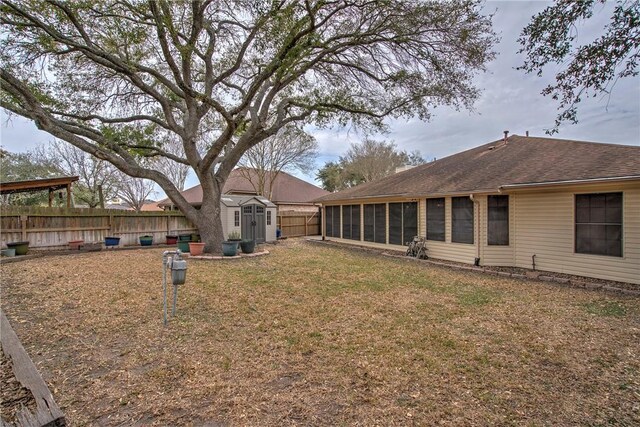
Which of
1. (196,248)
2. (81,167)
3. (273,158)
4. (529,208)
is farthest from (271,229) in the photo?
(81,167)

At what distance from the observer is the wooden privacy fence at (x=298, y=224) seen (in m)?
18.1

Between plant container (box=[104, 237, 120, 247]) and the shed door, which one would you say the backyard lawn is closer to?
plant container (box=[104, 237, 120, 247])

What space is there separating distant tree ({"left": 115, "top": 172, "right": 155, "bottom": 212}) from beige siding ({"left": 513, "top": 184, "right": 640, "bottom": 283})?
2483 cm

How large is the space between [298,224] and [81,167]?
15.2m

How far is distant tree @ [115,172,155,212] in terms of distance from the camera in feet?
74.9

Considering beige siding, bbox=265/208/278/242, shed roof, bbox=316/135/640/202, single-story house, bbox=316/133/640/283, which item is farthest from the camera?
beige siding, bbox=265/208/278/242

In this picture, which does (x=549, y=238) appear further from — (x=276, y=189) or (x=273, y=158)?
(x=276, y=189)

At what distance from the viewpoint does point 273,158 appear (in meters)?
21.8

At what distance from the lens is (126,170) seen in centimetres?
952

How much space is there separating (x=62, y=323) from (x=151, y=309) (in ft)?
3.39

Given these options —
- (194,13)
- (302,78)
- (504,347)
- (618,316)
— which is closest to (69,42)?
(194,13)

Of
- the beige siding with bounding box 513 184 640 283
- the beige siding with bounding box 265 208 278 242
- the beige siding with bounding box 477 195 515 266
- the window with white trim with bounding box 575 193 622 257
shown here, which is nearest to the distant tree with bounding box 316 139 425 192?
the beige siding with bounding box 265 208 278 242

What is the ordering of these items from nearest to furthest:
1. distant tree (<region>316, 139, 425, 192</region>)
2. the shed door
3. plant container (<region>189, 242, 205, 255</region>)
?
plant container (<region>189, 242, 205, 255</region>) → the shed door → distant tree (<region>316, 139, 425, 192</region>)

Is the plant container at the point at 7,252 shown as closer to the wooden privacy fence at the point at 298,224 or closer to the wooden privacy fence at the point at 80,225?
the wooden privacy fence at the point at 80,225
